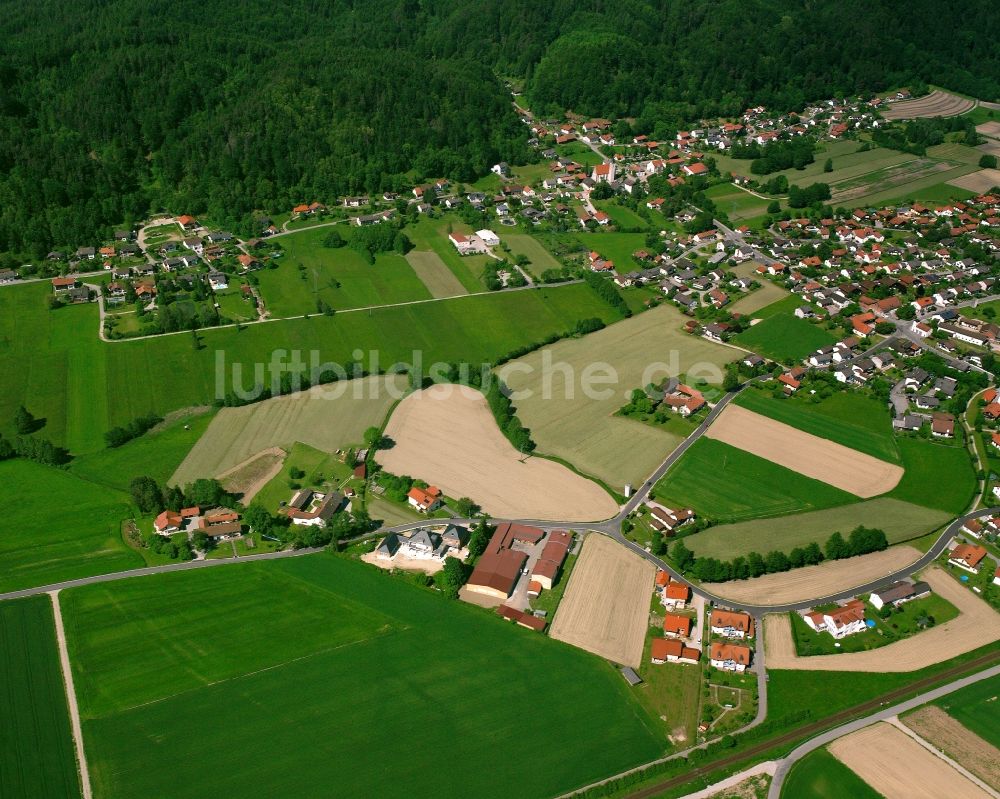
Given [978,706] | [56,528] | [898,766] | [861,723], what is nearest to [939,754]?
[898,766]

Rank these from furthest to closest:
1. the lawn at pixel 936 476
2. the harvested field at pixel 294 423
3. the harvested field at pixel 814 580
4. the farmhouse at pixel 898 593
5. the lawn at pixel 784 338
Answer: the lawn at pixel 784 338 → the harvested field at pixel 294 423 → the lawn at pixel 936 476 → the harvested field at pixel 814 580 → the farmhouse at pixel 898 593

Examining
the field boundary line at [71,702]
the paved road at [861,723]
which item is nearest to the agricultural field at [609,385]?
the paved road at [861,723]

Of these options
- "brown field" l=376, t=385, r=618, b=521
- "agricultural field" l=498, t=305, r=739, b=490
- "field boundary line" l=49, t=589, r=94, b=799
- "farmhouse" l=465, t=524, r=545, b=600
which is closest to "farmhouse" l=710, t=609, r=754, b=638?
"brown field" l=376, t=385, r=618, b=521

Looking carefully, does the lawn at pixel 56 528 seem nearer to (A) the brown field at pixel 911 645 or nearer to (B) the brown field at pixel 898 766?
(A) the brown field at pixel 911 645

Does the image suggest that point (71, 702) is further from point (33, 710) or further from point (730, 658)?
point (730, 658)

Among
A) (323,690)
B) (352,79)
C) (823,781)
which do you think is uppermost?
(352,79)

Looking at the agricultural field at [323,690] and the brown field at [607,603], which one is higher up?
the brown field at [607,603]
